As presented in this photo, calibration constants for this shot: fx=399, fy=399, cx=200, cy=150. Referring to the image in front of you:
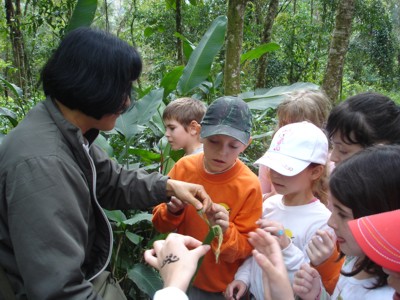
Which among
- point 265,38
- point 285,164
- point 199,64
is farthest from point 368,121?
point 265,38

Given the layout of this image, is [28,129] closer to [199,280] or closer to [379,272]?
[199,280]

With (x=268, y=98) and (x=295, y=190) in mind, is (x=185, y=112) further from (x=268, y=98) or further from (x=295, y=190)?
(x=295, y=190)

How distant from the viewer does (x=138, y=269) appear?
7.18 ft

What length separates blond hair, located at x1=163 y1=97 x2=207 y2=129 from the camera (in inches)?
110

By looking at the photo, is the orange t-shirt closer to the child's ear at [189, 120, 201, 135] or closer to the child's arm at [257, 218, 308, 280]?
the child's arm at [257, 218, 308, 280]

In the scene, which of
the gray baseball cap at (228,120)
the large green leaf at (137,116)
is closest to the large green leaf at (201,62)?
the large green leaf at (137,116)

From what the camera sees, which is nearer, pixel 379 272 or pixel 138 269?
pixel 379 272

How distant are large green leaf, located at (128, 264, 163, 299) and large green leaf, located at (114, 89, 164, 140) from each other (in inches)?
32.1

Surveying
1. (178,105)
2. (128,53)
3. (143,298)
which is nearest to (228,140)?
(128,53)

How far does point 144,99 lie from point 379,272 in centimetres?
192

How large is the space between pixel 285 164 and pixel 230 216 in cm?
35

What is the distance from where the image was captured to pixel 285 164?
1840 millimetres

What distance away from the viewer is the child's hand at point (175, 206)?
1.83 meters

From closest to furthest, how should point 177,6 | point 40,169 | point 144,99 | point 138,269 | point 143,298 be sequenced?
1. point 40,169
2. point 138,269
3. point 143,298
4. point 144,99
5. point 177,6
